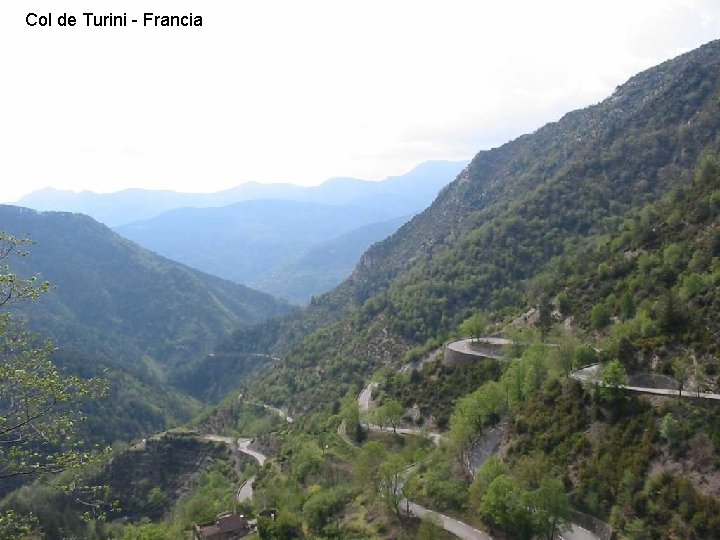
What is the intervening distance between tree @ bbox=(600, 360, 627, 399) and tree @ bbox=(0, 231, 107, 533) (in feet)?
113

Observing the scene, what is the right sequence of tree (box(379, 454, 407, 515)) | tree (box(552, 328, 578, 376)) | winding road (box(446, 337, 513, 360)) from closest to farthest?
1. tree (box(379, 454, 407, 515))
2. tree (box(552, 328, 578, 376))
3. winding road (box(446, 337, 513, 360))

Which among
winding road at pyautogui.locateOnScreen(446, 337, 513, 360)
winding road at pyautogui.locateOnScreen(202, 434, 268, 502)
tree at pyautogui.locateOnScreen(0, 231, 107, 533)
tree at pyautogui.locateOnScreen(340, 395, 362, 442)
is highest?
tree at pyautogui.locateOnScreen(0, 231, 107, 533)

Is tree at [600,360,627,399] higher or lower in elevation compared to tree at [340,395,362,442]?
higher

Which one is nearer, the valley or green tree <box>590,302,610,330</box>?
the valley

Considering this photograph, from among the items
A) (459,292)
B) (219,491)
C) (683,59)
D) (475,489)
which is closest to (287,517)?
(475,489)

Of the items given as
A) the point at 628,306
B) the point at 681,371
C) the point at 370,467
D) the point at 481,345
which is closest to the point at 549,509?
the point at 681,371

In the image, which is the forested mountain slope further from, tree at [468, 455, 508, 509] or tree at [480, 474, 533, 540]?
tree at [480, 474, 533, 540]

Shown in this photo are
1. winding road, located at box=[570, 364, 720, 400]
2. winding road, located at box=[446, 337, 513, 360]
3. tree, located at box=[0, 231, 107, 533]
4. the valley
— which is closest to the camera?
tree, located at box=[0, 231, 107, 533]

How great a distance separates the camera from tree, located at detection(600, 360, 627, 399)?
40.9 m

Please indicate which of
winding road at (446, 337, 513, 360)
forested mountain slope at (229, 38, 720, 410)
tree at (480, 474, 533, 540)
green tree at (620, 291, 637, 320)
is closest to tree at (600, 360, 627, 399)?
tree at (480, 474, 533, 540)

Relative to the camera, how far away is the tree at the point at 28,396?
17281 millimetres

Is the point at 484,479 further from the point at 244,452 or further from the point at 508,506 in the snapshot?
the point at 244,452

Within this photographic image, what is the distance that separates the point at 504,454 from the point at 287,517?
61.4ft

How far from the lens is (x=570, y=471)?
3947 cm
